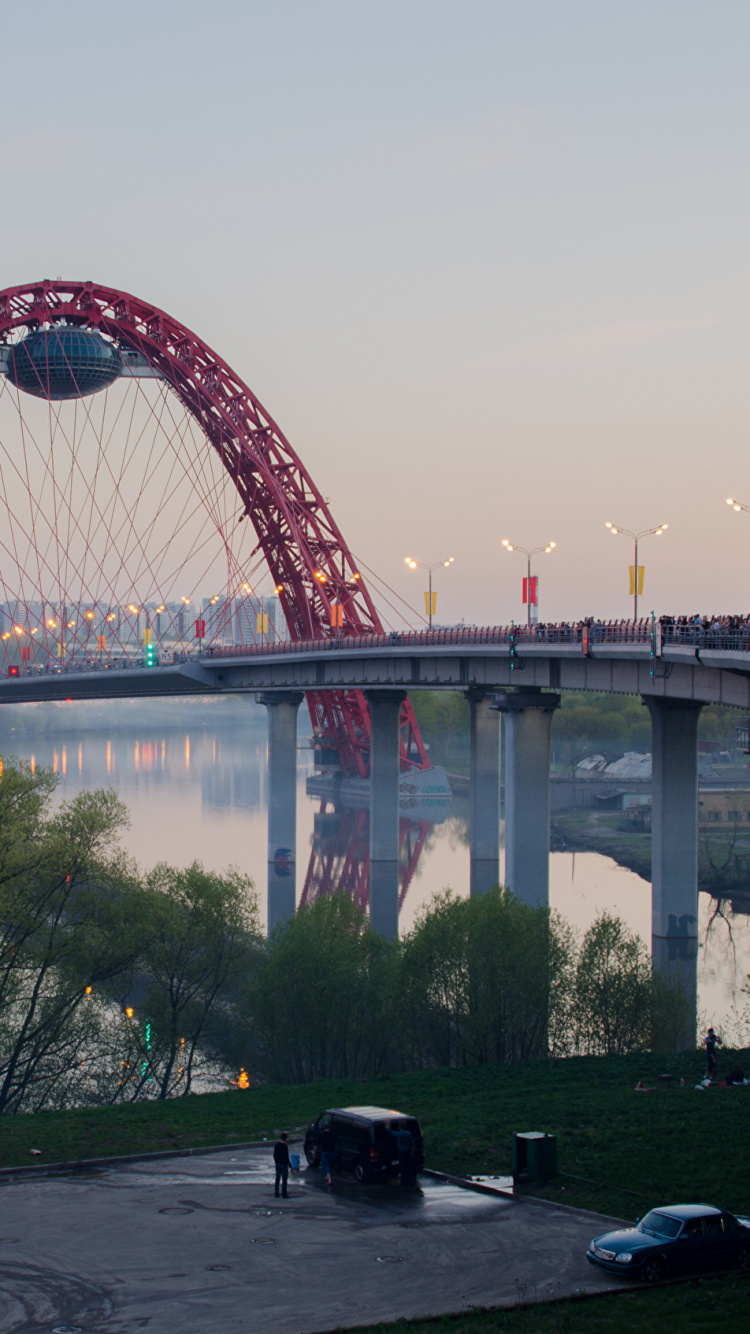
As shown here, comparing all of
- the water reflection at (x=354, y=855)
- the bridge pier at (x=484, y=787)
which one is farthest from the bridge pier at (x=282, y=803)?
the bridge pier at (x=484, y=787)

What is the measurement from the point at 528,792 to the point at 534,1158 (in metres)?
40.2

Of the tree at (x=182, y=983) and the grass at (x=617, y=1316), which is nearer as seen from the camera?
the grass at (x=617, y=1316)

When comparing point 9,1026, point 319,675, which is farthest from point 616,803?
point 9,1026

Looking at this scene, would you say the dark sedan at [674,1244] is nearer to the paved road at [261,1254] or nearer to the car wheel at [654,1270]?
the car wheel at [654,1270]

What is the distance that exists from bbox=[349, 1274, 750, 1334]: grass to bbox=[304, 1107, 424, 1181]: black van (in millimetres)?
6069

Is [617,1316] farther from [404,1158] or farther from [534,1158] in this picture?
[404,1158]

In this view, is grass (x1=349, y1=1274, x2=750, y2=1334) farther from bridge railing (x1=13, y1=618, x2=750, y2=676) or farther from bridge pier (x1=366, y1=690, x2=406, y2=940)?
bridge pier (x1=366, y1=690, x2=406, y2=940)

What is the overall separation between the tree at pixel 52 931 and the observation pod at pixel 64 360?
59.3m

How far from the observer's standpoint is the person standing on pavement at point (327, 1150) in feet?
75.0

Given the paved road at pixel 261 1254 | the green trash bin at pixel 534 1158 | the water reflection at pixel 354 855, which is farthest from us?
the water reflection at pixel 354 855

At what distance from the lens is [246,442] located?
95.2 metres

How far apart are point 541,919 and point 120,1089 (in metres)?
14.0

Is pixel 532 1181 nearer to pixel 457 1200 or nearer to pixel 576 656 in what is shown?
pixel 457 1200

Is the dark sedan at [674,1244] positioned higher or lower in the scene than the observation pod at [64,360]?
lower
